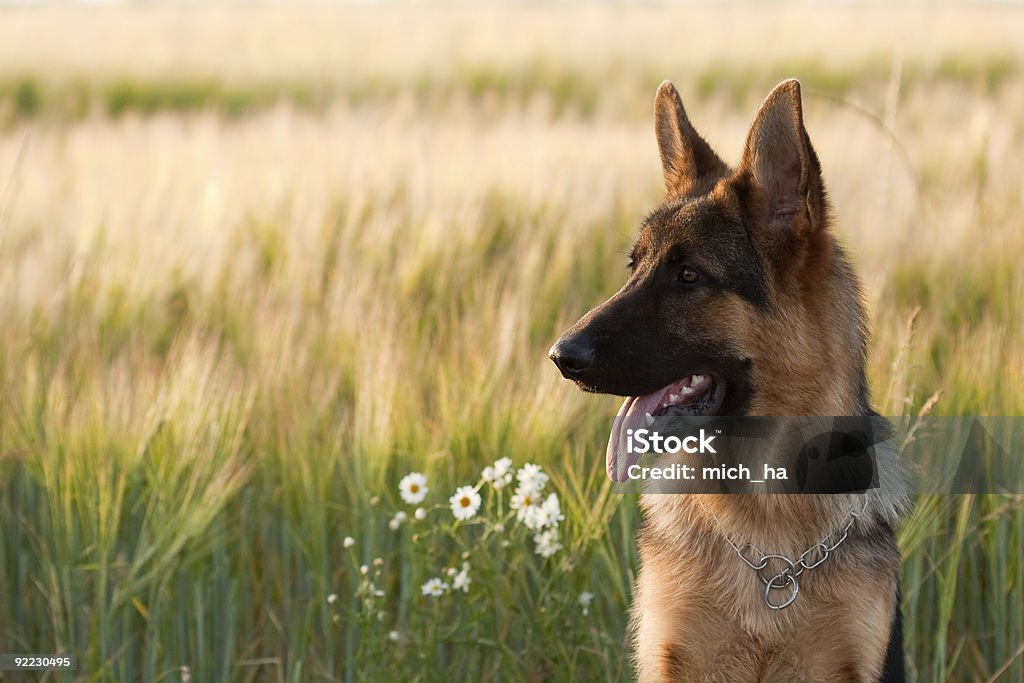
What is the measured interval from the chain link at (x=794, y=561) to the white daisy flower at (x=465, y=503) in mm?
738

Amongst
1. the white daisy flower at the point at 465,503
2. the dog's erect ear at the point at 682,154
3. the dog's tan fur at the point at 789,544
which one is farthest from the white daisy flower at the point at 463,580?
the dog's erect ear at the point at 682,154

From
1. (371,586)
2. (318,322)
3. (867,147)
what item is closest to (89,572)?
(371,586)

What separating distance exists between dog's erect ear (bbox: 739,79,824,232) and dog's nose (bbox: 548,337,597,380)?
580 mm

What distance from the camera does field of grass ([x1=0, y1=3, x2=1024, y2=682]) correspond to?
3.58 meters

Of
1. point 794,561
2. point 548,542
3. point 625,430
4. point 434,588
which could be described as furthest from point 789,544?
point 434,588

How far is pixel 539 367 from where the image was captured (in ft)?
13.5

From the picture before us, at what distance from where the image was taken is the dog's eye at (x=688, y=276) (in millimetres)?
2961

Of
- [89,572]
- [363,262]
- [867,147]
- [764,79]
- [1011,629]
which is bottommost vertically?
[1011,629]

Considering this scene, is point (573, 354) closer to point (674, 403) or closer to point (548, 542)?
point (674, 403)

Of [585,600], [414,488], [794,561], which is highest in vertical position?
[414,488]

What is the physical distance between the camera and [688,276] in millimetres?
2971

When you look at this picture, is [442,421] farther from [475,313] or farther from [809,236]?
[809,236]

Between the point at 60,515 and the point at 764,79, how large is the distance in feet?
45.9

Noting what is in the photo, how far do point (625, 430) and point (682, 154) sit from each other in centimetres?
87
